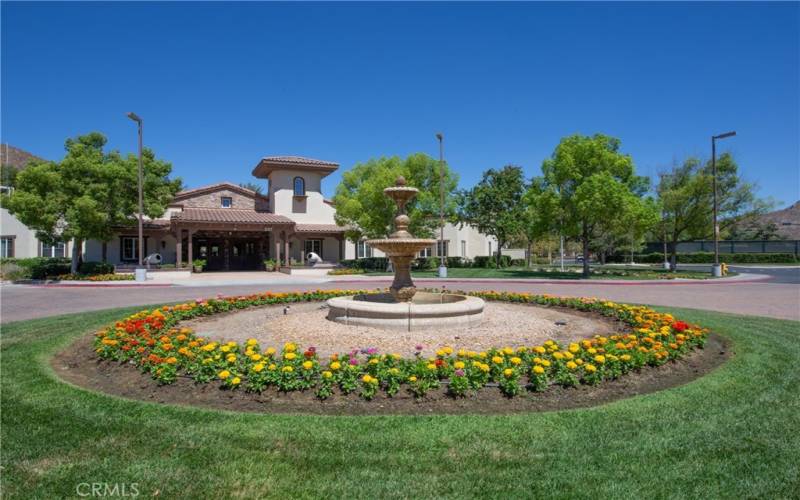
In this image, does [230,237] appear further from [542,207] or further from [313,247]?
[542,207]

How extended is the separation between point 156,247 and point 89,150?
29.0 feet

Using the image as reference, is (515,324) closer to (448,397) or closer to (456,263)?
(448,397)

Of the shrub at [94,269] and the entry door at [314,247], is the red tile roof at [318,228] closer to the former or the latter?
the entry door at [314,247]

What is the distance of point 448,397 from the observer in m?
5.00

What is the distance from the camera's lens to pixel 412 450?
3783 mm

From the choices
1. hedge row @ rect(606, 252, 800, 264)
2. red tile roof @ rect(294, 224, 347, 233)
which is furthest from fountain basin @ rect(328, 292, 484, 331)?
hedge row @ rect(606, 252, 800, 264)

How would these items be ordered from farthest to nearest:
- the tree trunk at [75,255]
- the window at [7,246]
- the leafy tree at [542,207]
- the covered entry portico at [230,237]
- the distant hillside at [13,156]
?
the distant hillside at [13,156]
the window at [7,246]
the covered entry portico at [230,237]
the leafy tree at [542,207]
the tree trunk at [75,255]

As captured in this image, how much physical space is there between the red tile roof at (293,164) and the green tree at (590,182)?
17.0 m

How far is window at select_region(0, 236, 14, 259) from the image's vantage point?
1244 inches

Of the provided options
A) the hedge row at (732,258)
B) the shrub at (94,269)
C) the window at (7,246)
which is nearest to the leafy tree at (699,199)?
the hedge row at (732,258)

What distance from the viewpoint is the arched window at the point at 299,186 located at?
3684 centimetres

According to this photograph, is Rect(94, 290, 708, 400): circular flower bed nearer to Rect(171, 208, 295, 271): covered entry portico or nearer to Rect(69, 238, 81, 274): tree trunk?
Rect(69, 238, 81, 274): tree trunk

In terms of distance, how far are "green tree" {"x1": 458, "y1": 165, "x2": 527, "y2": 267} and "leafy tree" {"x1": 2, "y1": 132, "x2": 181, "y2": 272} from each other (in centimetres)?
2486

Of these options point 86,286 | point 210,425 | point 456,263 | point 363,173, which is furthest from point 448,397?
point 456,263
